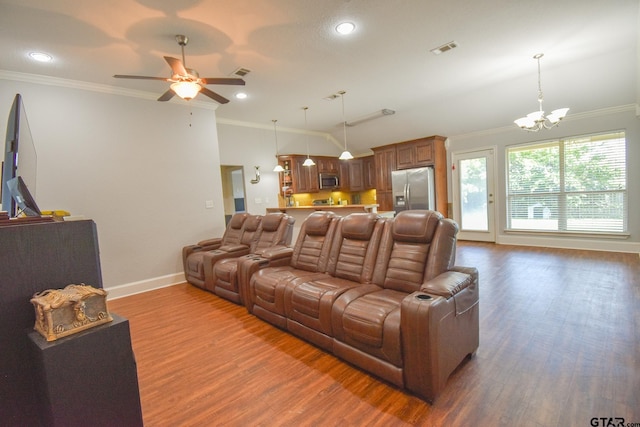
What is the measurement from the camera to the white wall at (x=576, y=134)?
190 inches

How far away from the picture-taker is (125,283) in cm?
417

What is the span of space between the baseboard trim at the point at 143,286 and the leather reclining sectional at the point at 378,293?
181cm

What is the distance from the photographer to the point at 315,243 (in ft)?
10.5

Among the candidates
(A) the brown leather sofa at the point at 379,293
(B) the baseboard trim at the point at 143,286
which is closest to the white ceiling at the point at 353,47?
(A) the brown leather sofa at the point at 379,293

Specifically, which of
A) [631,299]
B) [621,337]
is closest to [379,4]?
[621,337]

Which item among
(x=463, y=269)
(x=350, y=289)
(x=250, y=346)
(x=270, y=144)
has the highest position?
(x=270, y=144)

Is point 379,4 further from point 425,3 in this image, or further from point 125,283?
point 125,283

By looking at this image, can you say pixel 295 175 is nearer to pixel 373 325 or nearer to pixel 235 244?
pixel 235 244

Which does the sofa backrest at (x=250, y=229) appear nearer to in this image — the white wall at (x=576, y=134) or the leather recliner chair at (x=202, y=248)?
the leather recliner chair at (x=202, y=248)

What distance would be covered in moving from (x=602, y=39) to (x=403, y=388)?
4591 millimetres

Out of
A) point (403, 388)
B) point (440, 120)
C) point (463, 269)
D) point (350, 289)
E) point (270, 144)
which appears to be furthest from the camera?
point (270, 144)

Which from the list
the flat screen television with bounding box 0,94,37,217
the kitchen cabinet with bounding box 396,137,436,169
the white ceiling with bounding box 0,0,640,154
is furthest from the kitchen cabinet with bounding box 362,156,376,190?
the flat screen television with bounding box 0,94,37,217

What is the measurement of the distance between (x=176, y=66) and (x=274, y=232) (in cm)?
226

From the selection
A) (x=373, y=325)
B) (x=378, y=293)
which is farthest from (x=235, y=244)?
(x=373, y=325)
